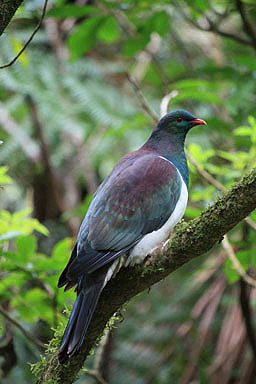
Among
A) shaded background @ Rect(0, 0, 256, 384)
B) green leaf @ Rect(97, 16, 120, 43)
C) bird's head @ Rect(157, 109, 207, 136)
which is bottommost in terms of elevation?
shaded background @ Rect(0, 0, 256, 384)

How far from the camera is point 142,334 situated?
16.0 feet

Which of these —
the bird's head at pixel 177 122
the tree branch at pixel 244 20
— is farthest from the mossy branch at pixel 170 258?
the tree branch at pixel 244 20

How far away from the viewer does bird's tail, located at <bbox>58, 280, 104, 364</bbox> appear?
1.93 m

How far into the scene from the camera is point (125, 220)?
2.51 metres

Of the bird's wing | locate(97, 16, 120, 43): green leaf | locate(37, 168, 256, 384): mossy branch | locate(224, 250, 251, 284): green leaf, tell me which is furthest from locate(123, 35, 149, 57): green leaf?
locate(37, 168, 256, 384): mossy branch

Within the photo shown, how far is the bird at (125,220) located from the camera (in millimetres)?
2211

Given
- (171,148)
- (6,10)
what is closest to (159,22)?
(171,148)

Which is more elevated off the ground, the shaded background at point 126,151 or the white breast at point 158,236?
the white breast at point 158,236

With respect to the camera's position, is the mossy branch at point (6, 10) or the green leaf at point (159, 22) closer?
the mossy branch at point (6, 10)

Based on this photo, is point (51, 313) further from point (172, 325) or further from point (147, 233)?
point (172, 325)

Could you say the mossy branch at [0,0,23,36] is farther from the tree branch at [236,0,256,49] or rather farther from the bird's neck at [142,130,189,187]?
the tree branch at [236,0,256,49]

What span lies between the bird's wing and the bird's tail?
0.23m

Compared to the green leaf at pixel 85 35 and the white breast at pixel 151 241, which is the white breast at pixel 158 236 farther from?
the green leaf at pixel 85 35

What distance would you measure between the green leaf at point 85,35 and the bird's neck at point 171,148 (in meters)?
0.83
